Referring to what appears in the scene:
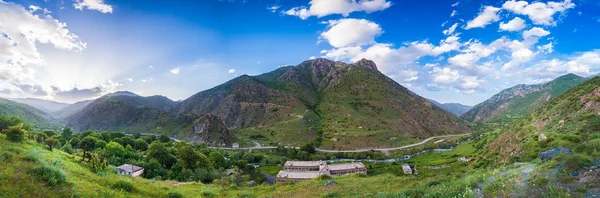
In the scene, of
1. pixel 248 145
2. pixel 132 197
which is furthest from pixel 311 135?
pixel 132 197

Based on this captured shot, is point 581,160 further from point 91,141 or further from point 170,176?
point 91,141

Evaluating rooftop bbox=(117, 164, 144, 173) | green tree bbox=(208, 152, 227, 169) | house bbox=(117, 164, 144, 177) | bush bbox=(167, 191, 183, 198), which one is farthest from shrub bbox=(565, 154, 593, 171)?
green tree bbox=(208, 152, 227, 169)

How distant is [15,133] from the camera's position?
17.2 metres

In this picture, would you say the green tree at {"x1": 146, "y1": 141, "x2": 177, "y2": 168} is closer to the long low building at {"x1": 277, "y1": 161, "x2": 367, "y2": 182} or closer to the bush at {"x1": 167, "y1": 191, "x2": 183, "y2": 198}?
the long low building at {"x1": 277, "y1": 161, "x2": 367, "y2": 182}

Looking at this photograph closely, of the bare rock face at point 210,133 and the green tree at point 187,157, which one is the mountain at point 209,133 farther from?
the green tree at point 187,157

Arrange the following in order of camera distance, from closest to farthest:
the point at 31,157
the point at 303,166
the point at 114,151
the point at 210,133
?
the point at 31,157
the point at 114,151
the point at 303,166
the point at 210,133

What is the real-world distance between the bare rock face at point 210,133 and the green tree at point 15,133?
5854 inches

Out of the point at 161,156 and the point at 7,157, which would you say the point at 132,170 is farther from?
the point at 7,157

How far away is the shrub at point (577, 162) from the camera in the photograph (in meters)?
11.5

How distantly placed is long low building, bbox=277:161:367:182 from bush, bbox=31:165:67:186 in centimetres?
5738

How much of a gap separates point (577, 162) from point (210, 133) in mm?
178656

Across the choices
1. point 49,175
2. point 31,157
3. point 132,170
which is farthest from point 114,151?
point 49,175

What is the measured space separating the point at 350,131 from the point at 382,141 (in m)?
21.6

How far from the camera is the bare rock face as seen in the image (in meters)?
166
